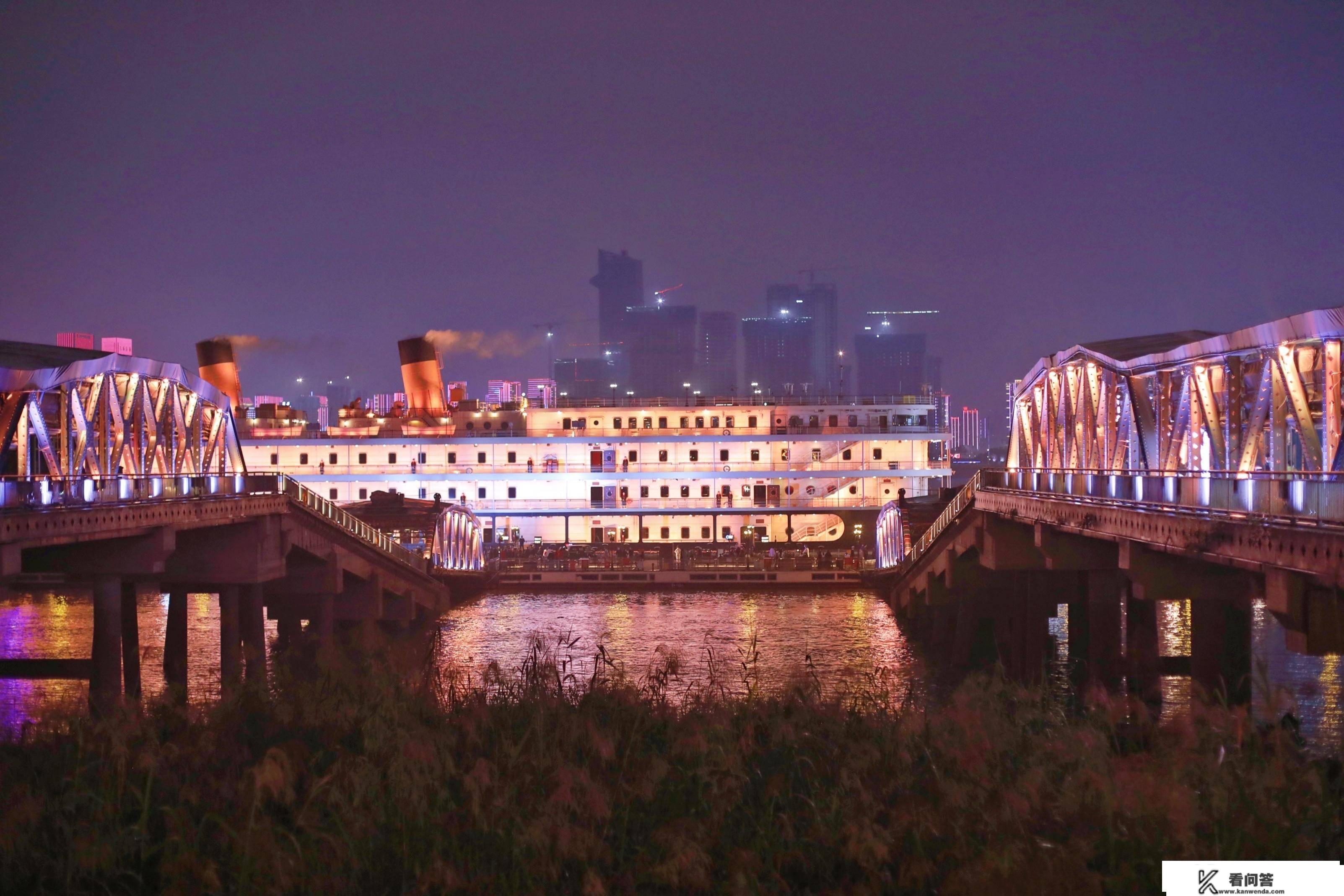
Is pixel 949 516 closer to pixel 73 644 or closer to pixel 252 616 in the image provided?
pixel 252 616

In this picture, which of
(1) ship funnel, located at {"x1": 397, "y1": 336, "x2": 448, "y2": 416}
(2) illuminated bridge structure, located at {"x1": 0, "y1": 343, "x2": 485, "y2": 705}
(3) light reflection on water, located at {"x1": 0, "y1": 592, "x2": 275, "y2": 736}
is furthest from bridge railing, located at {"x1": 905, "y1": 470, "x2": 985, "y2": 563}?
(1) ship funnel, located at {"x1": 397, "y1": 336, "x2": 448, "y2": 416}

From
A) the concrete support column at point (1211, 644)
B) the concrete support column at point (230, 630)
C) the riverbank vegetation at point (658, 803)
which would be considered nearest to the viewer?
the riverbank vegetation at point (658, 803)

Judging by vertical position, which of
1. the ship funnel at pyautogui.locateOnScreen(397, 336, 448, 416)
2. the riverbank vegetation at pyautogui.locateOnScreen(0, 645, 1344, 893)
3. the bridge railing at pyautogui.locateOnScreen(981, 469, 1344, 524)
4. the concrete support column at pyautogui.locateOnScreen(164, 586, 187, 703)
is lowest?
the concrete support column at pyautogui.locateOnScreen(164, 586, 187, 703)

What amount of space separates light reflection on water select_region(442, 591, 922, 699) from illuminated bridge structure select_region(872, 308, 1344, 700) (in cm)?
321

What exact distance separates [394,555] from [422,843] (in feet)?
99.2

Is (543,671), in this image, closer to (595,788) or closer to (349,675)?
(349,675)

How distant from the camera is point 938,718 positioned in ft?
44.0

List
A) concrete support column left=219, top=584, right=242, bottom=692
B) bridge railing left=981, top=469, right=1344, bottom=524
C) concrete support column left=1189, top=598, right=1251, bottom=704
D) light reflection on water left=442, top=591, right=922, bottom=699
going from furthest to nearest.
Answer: light reflection on water left=442, top=591, right=922, bottom=699 → concrete support column left=219, top=584, right=242, bottom=692 → concrete support column left=1189, top=598, right=1251, bottom=704 → bridge railing left=981, top=469, right=1344, bottom=524

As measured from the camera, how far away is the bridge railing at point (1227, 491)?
1396 cm

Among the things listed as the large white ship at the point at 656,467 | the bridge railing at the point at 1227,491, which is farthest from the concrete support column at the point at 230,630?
the large white ship at the point at 656,467

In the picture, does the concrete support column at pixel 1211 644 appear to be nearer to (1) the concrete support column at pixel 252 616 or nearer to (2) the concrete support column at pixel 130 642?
(2) the concrete support column at pixel 130 642

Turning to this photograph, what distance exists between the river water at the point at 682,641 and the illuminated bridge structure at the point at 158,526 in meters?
1.42

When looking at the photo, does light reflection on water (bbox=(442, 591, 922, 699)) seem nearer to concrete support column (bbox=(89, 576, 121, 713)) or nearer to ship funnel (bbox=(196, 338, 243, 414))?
concrete support column (bbox=(89, 576, 121, 713))

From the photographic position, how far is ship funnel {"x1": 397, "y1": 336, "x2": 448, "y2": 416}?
70.3 m
